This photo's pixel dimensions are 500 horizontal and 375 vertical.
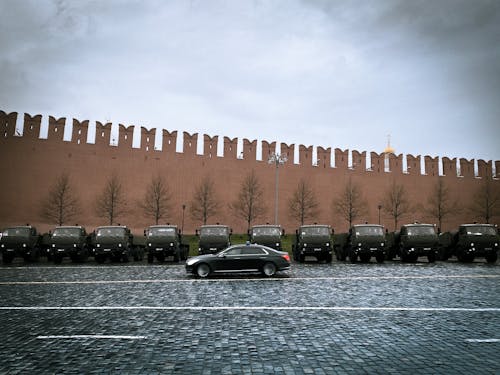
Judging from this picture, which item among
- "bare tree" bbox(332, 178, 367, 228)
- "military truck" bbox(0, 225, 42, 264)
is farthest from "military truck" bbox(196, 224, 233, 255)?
"bare tree" bbox(332, 178, 367, 228)

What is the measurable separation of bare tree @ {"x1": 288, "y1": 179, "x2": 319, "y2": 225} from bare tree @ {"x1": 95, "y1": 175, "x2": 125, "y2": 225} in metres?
16.7

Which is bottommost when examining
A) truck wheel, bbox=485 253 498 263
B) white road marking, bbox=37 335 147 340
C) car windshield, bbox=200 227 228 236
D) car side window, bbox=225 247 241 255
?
white road marking, bbox=37 335 147 340

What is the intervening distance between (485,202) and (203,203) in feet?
109

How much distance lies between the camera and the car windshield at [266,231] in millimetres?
23750

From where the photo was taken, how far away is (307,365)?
218 inches

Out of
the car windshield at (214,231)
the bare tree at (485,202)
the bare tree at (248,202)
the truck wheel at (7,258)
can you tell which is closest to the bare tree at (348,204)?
the bare tree at (248,202)

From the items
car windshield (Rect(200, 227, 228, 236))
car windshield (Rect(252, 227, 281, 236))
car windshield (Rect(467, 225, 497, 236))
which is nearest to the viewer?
car windshield (Rect(467, 225, 497, 236))

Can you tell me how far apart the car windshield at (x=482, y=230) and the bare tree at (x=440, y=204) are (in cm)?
3087

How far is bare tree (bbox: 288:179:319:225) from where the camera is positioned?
153 feet

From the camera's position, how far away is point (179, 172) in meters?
43.0

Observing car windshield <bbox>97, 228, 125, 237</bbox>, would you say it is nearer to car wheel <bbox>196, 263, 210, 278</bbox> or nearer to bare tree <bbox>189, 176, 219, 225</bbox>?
car wheel <bbox>196, 263, 210, 278</bbox>

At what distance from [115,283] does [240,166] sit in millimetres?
31618

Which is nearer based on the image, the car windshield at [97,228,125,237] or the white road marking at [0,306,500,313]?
the white road marking at [0,306,500,313]

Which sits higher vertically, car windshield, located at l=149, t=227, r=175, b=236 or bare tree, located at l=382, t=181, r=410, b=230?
bare tree, located at l=382, t=181, r=410, b=230
